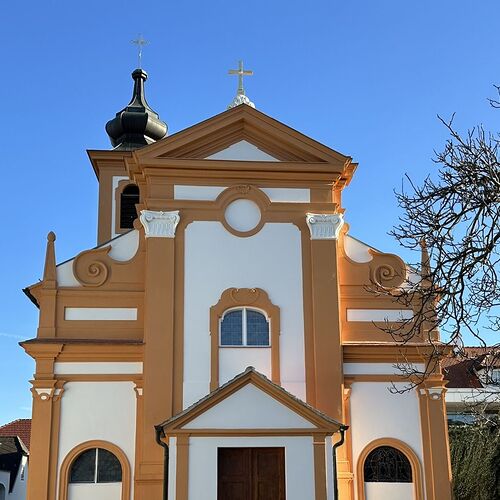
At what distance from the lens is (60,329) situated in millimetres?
19828

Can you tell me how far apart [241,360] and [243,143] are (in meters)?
5.12

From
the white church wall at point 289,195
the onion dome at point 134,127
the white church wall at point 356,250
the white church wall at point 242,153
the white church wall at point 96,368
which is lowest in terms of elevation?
the white church wall at point 96,368

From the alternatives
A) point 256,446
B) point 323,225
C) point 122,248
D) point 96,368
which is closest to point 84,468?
point 96,368

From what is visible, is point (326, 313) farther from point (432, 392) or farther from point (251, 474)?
point (251, 474)

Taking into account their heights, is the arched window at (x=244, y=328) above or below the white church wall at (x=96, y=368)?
above

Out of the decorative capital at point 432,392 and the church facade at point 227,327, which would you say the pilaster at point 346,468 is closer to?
the church facade at point 227,327

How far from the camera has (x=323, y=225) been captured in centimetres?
2038

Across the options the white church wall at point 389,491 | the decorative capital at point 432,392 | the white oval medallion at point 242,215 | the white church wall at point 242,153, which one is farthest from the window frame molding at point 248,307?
the decorative capital at point 432,392

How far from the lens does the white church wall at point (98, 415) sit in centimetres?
1905

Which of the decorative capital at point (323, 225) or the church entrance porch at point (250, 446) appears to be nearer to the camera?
the church entrance porch at point (250, 446)

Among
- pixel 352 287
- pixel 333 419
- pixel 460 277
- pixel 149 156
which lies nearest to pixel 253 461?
pixel 333 419

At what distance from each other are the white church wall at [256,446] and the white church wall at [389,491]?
276cm

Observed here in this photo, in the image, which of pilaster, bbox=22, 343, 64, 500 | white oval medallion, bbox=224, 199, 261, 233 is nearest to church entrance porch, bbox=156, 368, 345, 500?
pilaster, bbox=22, 343, 64, 500

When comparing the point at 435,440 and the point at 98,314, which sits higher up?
the point at 98,314
